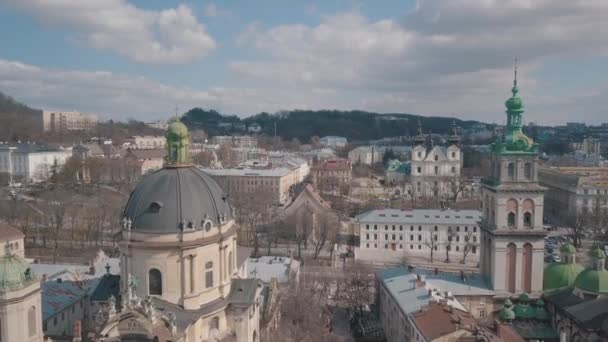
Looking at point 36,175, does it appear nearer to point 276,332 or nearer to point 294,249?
point 294,249

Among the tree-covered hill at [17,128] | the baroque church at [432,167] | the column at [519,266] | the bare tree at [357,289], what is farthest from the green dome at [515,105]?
the tree-covered hill at [17,128]

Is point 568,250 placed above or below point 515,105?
below

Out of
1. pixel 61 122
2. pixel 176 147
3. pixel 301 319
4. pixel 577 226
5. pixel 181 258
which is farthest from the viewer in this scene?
pixel 61 122

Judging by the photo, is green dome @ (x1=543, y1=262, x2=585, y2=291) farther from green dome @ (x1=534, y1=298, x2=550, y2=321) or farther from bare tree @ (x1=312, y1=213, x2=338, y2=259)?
bare tree @ (x1=312, y1=213, x2=338, y2=259)

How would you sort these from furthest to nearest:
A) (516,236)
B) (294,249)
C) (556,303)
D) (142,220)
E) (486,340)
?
1. (294,249)
2. (516,236)
3. (556,303)
4. (142,220)
5. (486,340)

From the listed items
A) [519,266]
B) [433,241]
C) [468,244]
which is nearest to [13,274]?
[519,266]

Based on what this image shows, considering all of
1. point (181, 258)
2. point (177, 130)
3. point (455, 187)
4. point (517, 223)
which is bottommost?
point (455, 187)

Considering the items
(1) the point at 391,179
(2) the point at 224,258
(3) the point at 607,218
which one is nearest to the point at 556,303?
(2) the point at 224,258

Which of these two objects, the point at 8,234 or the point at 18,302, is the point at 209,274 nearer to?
the point at 18,302
